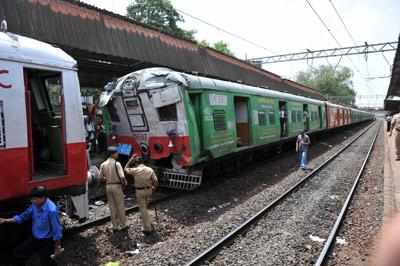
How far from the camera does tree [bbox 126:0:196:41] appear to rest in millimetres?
48875

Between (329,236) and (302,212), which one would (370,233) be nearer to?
(329,236)

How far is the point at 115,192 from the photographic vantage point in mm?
6543

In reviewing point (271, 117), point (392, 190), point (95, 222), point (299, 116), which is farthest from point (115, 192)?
point (299, 116)

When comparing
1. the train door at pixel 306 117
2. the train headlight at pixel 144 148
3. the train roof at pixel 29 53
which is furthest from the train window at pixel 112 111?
the train door at pixel 306 117

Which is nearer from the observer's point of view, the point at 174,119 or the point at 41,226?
the point at 41,226

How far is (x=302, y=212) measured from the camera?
25.9 feet

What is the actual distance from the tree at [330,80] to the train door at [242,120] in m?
84.5

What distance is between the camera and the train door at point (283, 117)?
51.2 ft

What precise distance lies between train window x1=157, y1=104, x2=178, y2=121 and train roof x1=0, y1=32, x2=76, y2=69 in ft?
11.5

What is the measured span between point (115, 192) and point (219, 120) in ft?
14.0

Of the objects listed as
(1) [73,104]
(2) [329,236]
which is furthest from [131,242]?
(2) [329,236]

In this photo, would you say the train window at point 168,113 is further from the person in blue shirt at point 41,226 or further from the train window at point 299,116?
the train window at point 299,116

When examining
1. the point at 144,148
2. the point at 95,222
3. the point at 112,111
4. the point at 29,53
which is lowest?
the point at 95,222

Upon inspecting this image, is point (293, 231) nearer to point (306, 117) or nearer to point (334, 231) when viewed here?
point (334, 231)
